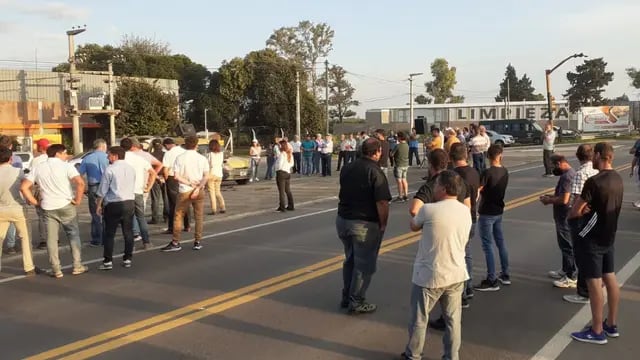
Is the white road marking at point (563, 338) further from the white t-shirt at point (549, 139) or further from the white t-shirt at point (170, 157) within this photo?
the white t-shirt at point (549, 139)

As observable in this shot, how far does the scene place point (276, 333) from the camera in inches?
214

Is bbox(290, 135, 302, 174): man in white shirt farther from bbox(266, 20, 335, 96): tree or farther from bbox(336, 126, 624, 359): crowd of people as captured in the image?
bbox(266, 20, 335, 96): tree

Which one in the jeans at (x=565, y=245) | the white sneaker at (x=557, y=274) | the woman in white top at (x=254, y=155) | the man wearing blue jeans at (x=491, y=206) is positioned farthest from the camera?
the woman in white top at (x=254, y=155)

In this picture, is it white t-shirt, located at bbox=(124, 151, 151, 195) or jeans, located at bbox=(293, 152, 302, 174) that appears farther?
jeans, located at bbox=(293, 152, 302, 174)

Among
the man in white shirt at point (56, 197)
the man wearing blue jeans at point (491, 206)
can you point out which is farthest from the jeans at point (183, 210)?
the man wearing blue jeans at point (491, 206)

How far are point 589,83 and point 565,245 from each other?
76188 millimetres

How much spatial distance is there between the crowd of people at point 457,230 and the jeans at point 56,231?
12.9 ft

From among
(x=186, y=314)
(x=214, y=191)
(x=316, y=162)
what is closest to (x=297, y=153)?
(x=316, y=162)

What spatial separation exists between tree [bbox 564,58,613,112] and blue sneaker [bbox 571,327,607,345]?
75302mm

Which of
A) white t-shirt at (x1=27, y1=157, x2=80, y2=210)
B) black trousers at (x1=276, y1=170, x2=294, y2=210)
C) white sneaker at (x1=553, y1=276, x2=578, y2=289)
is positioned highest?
white t-shirt at (x1=27, y1=157, x2=80, y2=210)

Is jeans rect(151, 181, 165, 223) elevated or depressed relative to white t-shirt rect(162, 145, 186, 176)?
depressed

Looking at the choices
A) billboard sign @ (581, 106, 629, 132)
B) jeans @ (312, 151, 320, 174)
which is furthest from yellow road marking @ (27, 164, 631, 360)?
billboard sign @ (581, 106, 629, 132)

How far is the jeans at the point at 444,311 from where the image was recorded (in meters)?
4.48

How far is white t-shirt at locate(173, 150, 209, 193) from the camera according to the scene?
925cm
